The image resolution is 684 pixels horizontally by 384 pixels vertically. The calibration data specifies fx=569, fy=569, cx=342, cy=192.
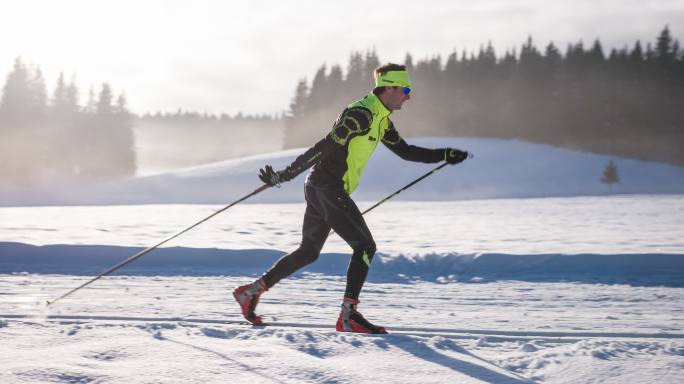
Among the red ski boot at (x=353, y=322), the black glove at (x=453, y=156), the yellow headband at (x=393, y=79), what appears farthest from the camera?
the black glove at (x=453, y=156)

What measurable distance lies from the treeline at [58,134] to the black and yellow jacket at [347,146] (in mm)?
48807

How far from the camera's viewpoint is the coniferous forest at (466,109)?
50500mm

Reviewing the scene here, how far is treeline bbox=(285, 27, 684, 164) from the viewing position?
59.6m

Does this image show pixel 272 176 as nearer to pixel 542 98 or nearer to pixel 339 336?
pixel 339 336

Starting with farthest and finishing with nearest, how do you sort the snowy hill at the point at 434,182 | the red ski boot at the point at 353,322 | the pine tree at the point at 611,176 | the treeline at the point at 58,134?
the treeline at the point at 58,134 < the pine tree at the point at 611,176 < the snowy hill at the point at 434,182 < the red ski boot at the point at 353,322

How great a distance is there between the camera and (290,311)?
477 centimetres

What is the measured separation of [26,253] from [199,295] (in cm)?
351

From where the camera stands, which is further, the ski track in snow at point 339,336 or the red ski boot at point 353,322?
the red ski boot at point 353,322

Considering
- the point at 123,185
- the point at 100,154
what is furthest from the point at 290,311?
the point at 100,154

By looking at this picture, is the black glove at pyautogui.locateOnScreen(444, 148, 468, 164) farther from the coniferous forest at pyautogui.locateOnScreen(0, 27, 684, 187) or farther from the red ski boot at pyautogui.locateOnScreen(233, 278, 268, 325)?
the coniferous forest at pyautogui.locateOnScreen(0, 27, 684, 187)

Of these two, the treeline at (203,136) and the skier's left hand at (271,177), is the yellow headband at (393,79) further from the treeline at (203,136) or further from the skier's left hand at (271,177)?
the treeline at (203,136)

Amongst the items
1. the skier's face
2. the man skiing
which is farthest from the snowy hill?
the skier's face

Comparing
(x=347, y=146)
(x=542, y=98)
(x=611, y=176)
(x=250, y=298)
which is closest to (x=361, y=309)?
(x=250, y=298)

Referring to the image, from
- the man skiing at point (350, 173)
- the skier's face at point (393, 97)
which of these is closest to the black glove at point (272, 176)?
the man skiing at point (350, 173)
